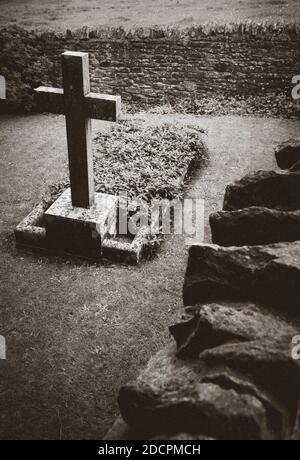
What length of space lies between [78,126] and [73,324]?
225cm

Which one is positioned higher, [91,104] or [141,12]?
[141,12]

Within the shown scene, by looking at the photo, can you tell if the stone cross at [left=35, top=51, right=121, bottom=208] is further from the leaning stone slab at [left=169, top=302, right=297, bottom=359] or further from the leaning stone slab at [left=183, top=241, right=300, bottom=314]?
the leaning stone slab at [left=169, top=302, right=297, bottom=359]

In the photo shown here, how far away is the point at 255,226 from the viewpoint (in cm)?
397

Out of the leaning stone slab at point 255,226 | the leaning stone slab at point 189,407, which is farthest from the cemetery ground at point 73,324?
the leaning stone slab at point 255,226

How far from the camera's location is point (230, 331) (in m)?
2.87

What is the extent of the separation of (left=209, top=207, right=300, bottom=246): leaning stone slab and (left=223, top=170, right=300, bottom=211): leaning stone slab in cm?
68

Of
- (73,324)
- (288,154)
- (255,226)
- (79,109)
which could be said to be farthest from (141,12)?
(73,324)

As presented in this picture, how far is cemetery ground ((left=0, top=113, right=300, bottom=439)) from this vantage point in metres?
3.49

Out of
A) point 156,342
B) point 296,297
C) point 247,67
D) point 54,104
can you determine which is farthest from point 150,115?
point 296,297

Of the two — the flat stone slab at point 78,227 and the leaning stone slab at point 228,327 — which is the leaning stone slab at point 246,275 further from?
the flat stone slab at point 78,227

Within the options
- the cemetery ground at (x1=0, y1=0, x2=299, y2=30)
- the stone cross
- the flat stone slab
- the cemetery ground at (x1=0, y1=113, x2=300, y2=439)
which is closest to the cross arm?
the stone cross

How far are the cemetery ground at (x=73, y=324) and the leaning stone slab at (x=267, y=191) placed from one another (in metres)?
1.04

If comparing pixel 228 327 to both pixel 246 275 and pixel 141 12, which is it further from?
pixel 141 12

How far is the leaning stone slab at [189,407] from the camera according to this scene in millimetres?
2254
